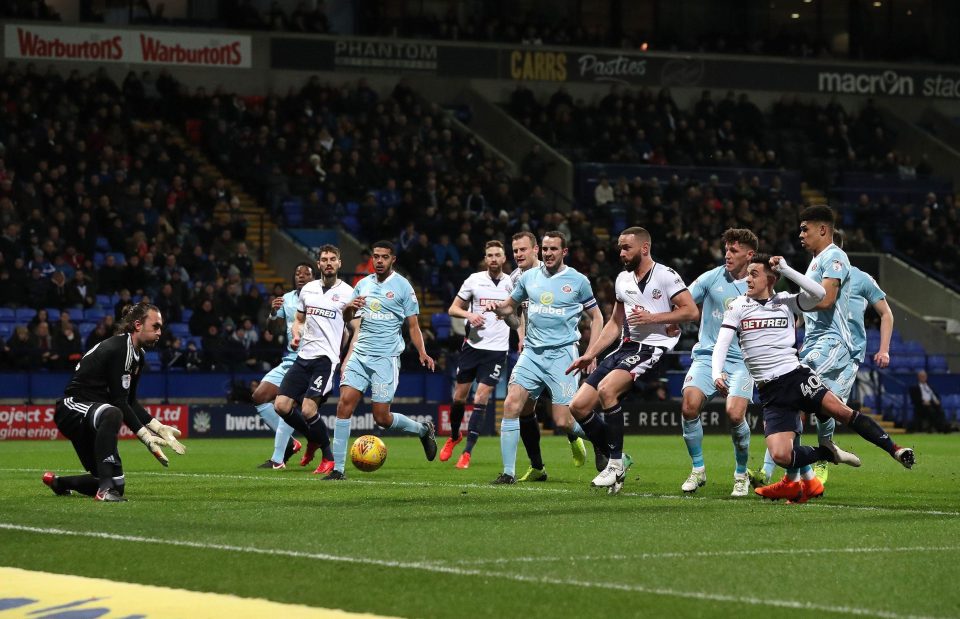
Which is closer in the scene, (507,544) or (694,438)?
(507,544)

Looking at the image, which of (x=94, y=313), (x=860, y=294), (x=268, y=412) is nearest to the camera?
(x=860, y=294)

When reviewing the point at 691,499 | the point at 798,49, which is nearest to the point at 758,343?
the point at 691,499

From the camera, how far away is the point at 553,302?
14625mm

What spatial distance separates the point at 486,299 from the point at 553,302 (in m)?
4.09

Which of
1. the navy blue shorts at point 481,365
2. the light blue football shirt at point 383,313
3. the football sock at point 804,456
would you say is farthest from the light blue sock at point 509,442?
the navy blue shorts at point 481,365

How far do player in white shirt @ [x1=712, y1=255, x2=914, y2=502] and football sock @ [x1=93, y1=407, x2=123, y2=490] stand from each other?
4773 millimetres

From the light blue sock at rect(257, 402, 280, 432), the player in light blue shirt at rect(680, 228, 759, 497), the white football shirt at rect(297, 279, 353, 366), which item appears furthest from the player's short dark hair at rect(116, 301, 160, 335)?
the light blue sock at rect(257, 402, 280, 432)

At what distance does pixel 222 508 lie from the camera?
12.0 m

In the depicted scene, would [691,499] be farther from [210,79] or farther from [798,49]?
[798,49]

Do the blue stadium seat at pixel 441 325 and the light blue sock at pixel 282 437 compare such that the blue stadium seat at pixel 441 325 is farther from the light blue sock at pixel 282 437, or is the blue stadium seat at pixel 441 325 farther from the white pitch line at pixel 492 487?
the white pitch line at pixel 492 487

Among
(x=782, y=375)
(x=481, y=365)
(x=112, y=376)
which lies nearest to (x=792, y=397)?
(x=782, y=375)

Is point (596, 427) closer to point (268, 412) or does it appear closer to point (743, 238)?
point (743, 238)

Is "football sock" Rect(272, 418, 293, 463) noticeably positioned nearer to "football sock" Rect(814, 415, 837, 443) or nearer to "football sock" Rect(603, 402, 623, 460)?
"football sock" Rect(603, 402, 623, 460)

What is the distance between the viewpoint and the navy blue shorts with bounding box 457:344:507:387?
752 inches
